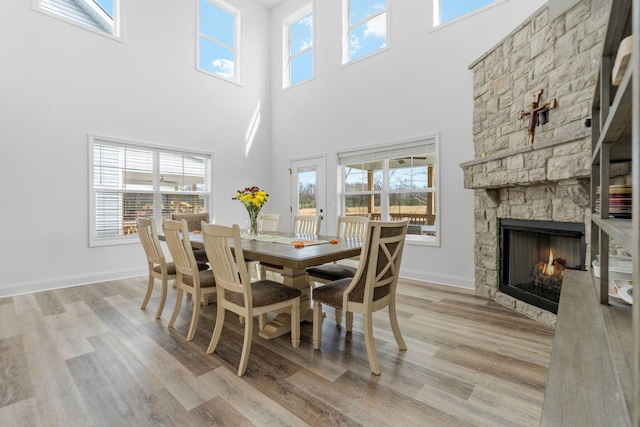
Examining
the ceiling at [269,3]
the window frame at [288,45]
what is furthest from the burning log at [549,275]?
the ceiling at [269,3]

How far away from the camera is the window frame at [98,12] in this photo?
12.5ft

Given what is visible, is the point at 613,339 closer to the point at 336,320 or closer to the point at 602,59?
the point at 602,59

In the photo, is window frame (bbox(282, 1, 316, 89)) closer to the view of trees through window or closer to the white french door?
the white french door

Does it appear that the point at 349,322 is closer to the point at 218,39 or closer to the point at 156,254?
the point at 156,254

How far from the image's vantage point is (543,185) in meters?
2.73

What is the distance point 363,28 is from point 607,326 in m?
5.23

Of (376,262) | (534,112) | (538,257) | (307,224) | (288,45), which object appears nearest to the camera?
(376,262)

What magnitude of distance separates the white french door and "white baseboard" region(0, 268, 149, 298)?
115 inches

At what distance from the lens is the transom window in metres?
4.76

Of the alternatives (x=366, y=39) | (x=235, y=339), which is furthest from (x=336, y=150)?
(x=235, y=339)

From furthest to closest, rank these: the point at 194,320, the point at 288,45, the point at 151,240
→ the point at 288,45 → the point at 151,240 → the point at 194,320

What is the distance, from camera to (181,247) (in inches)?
97.3

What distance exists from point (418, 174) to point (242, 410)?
12.1ft

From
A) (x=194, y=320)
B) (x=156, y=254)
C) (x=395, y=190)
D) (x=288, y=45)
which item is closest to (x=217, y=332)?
(x=194, y=320)
